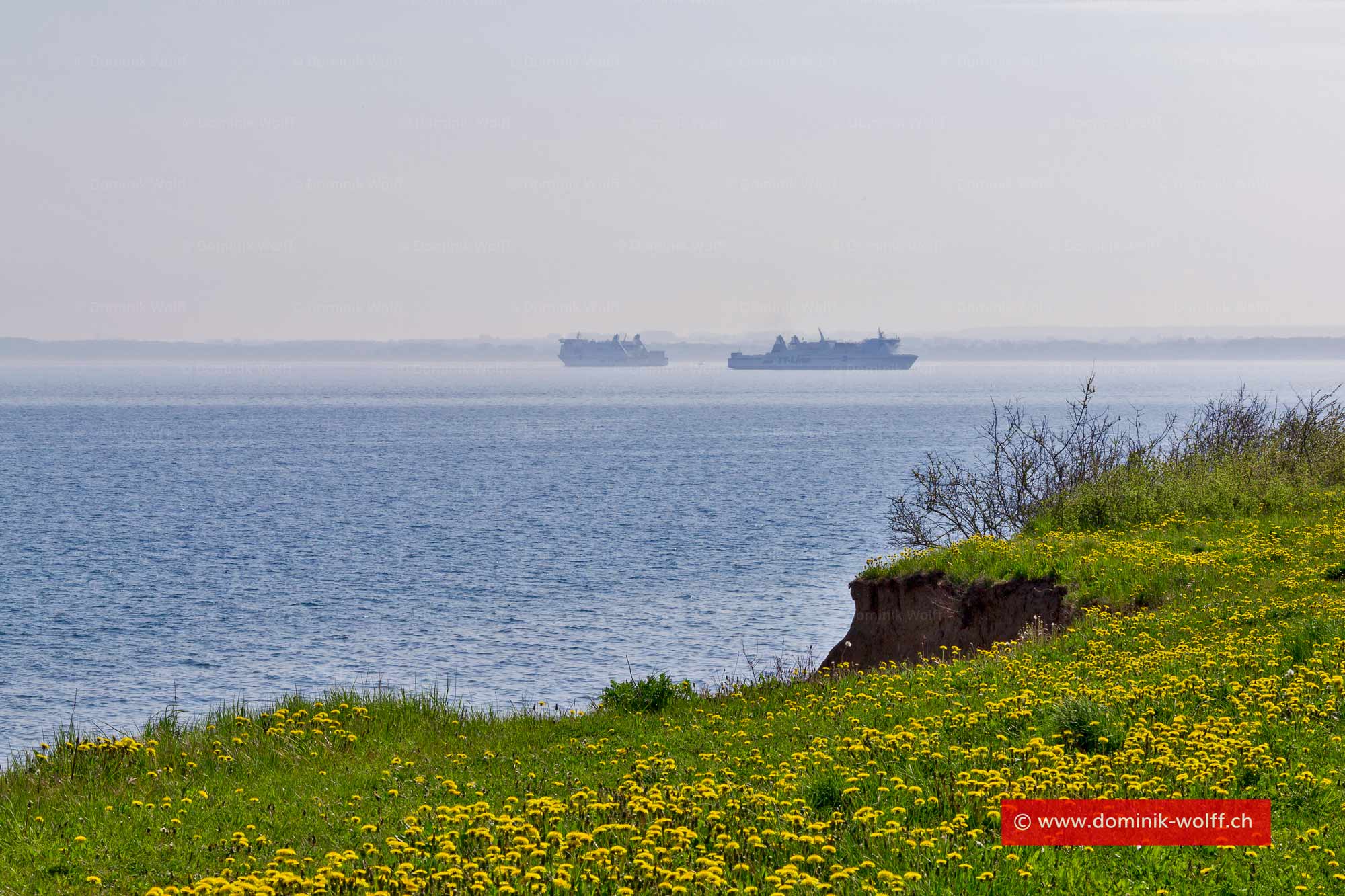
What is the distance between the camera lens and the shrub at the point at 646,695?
15211mm

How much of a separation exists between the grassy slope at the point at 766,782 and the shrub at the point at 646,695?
0.46 m

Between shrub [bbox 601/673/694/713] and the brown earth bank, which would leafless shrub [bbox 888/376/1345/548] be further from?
shrub [bbox 601/673/694/713]

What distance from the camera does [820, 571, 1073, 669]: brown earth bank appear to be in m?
19.9

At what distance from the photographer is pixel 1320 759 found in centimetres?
860

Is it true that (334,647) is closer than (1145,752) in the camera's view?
No

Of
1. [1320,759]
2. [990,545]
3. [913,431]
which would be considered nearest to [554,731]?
[1320,759]

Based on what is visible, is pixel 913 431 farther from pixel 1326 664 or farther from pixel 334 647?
pixel 1326 664

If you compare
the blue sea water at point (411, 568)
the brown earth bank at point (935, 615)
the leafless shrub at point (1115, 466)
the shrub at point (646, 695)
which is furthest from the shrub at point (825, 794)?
the leafless shrub at point (1115, 466)

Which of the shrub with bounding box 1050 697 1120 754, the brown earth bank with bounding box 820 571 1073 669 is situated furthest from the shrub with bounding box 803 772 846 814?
the brown earth bank with bounding box 820 571 1073 669

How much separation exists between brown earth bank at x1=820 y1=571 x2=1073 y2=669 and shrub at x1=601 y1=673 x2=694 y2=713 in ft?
17.2

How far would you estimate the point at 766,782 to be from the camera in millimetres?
9453

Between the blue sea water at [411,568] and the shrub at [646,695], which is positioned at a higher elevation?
the shrub at [646,695]

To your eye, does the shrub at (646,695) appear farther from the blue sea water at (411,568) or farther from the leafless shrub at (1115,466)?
the leafless shrub at (1115,466)

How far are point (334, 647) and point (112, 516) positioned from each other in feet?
114
